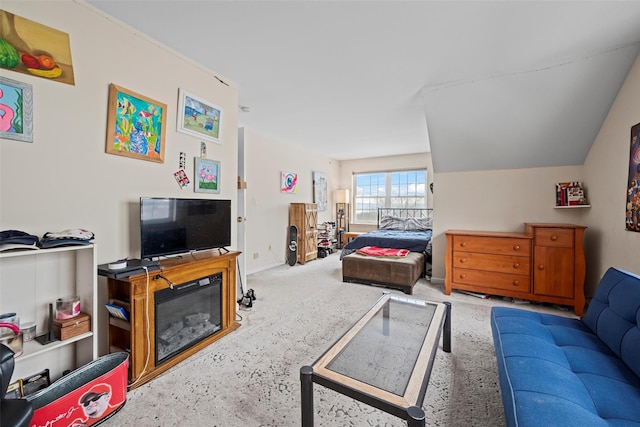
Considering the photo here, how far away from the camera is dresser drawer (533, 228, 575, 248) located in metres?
2.83

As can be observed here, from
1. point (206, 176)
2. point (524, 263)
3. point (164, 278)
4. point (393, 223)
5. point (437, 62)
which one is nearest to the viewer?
point (164, 278)

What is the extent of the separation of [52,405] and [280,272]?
10.9 feet

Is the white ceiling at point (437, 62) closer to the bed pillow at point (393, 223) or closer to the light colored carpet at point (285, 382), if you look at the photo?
the light colored carpet at point (285, 382)

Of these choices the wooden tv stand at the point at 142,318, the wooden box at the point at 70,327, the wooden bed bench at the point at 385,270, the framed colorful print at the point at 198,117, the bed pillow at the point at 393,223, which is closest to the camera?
the wooden box at the point at 70,327

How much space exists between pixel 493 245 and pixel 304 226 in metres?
3.09

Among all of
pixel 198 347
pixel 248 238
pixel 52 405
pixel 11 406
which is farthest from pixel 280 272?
pixel 11 406

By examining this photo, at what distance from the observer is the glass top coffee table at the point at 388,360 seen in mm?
1079

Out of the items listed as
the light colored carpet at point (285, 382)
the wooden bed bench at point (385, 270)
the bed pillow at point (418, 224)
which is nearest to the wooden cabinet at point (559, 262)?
the light colored carpet at point (285, 382)

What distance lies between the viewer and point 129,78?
6.27 ft

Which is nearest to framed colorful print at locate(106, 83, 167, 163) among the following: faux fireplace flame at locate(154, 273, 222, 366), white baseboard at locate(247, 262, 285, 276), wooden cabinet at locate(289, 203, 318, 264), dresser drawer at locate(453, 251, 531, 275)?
faux fireplace flame at locate(154, 273, 222, 366)

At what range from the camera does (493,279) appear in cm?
319

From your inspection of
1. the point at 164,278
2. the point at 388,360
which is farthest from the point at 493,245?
the point at 164,278

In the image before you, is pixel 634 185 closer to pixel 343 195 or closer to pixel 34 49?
pixel 34 49

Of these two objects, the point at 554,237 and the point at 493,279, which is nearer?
the point at 554,237
